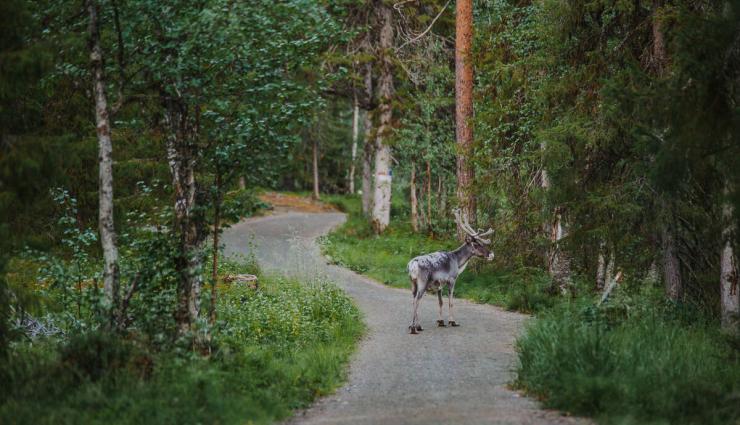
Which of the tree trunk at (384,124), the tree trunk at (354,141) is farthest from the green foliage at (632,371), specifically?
the tree trunk at (354,141)

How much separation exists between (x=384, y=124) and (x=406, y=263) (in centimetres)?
817

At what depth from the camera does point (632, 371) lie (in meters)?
8.61

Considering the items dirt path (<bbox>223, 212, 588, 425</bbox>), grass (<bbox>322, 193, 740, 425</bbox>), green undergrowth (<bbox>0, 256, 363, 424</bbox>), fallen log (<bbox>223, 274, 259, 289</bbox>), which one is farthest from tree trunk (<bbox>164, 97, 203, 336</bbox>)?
fallen log (<bbox>223, 274, 259, 289</bbox>)

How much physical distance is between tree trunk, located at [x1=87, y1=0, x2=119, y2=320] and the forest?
26 mm

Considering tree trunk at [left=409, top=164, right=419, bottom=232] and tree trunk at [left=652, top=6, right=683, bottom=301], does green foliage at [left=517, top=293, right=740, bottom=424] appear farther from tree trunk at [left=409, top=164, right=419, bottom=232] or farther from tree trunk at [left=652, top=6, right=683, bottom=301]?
tree trunk at [left=409, top=164, right=419, bottom=232]

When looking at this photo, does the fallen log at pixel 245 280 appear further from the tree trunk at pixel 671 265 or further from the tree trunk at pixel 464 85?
the tree trunk at pixel 671 265

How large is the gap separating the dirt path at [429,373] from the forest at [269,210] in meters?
0.26

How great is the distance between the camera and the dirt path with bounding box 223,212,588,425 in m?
8.26

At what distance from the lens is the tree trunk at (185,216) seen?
9359 millimetres

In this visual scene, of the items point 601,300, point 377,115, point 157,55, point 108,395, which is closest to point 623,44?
point 601,300

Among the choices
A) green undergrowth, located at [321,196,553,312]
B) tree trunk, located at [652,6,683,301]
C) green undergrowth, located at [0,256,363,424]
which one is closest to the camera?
green undergrowth, located at [0,256,363,424]

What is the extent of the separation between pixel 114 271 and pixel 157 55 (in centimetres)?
272

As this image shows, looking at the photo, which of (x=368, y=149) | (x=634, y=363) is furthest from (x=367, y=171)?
(x=634, y=363)

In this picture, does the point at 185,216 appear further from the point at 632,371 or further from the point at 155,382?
the point at 632,371
